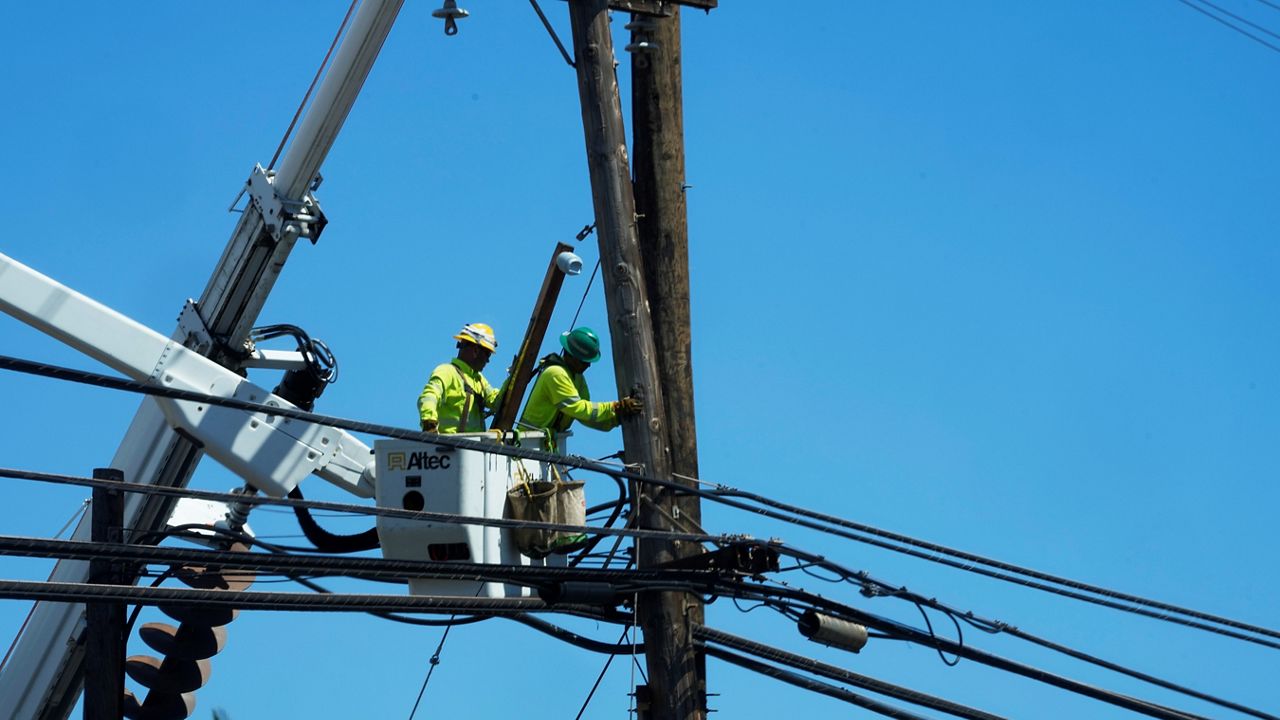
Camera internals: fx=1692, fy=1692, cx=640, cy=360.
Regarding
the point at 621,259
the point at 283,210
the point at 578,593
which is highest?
the point at 283,210

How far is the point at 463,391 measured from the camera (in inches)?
406

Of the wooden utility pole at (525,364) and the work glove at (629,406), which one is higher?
the wooden utility pole at (525,364)

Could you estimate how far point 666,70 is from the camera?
9.51 m

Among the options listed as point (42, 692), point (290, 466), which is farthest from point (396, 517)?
point (42, 692)

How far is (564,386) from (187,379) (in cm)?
277

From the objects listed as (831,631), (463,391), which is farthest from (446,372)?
(831,631)

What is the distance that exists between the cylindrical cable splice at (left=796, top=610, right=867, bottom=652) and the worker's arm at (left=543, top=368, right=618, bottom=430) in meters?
1.52

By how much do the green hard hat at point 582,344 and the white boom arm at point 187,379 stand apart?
192cm

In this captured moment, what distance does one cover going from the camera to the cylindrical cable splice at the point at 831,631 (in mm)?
9086

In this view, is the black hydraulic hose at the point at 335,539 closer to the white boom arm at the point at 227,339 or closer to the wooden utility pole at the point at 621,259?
the white boom arm at the point at 227,339

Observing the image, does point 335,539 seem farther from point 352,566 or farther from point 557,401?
point 352,566

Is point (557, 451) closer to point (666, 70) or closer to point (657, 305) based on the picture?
point (657, 305)

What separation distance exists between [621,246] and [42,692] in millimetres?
5274

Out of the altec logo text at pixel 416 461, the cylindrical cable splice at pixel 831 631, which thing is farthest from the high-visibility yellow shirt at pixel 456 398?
the cylindrical cable splice at pixel 831 631
